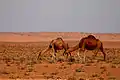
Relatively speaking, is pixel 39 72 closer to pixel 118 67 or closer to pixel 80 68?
pixel 80 68

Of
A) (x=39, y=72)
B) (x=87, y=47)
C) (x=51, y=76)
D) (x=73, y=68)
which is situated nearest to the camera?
(x=51, y=76)

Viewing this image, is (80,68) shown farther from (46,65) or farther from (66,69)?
(46,65)

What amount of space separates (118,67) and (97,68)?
148 cm

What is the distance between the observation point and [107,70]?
19219mm

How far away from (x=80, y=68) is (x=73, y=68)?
415 millimetres

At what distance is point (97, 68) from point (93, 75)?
276 centimetres

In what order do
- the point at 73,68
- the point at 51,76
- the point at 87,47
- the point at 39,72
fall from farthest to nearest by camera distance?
the point at 87,47
the point at 73,68
the point at 39,72
the point at 51,76

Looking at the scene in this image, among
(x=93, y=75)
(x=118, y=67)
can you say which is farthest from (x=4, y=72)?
(x=118, y=67)

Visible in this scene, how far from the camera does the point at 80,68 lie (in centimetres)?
1950

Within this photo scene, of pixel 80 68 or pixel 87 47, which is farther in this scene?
pixel 87 47

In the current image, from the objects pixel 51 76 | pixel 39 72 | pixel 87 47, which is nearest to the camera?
pixel 51 76

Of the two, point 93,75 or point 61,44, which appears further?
point 61,44

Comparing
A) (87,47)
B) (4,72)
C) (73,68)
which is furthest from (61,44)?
(4,72)

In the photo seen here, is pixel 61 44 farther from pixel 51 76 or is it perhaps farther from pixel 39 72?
pixel 51 76
